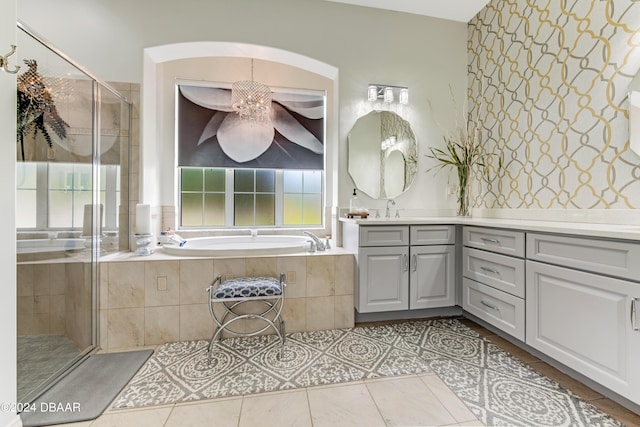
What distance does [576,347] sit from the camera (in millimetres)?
1494

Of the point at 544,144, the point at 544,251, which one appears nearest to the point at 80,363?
the point at 544,251

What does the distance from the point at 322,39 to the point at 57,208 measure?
8.38 ft

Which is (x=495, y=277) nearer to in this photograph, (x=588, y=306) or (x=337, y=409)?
(x=588, y=306)

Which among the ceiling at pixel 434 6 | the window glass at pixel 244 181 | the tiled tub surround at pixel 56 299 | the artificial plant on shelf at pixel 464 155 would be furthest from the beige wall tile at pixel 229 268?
the ceiling at pixel 434 6

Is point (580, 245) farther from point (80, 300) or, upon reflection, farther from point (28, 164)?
point (28, 164)

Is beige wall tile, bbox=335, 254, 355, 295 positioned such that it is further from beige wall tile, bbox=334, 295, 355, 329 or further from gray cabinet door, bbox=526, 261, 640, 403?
gray cabinet door, bbox=526, 261, 640, 403

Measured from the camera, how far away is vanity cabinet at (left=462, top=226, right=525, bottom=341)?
72.4 inches

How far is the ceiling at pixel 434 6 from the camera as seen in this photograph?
2.69 m

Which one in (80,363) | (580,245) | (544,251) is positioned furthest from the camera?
(80,363)

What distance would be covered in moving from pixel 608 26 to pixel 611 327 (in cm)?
181

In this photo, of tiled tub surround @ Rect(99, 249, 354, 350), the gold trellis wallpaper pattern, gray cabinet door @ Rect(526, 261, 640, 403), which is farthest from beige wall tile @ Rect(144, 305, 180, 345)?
the gold trellis wallpaper pattern

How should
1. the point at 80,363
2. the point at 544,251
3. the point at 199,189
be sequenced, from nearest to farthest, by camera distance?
1. the point at 544,251
2. the point at 80,363
3. the point at 199,189

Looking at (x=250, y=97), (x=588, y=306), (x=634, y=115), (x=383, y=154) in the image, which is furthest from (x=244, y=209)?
(x=634, y=115)

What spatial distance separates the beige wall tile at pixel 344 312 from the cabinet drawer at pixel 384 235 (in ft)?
1.60
